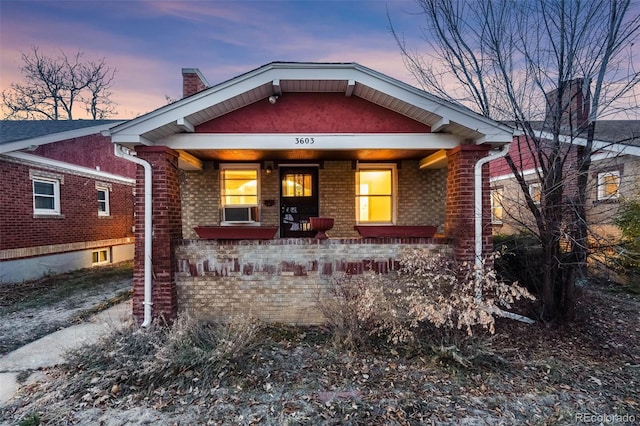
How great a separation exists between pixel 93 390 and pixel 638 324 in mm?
8407

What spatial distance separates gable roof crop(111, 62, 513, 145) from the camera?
505 centimetres

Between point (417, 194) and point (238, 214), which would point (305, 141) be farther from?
point (417, 194)

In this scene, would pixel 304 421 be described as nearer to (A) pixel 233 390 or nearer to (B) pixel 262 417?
(B) pixel 262 417

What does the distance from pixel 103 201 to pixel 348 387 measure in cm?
1308

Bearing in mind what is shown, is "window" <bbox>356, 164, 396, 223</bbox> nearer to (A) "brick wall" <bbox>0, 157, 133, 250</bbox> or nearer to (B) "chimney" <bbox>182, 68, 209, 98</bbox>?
(B) "chimney" <bbox>182, 68, 209, 98</bbox>

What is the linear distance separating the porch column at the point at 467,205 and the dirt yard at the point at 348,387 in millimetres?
1446

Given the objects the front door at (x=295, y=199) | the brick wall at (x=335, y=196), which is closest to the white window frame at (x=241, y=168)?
the brick wall at (x=335, y=196)

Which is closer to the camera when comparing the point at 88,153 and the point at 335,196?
the point at 335,196

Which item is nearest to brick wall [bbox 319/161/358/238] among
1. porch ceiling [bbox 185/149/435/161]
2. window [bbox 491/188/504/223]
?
porch ceiling [bbox 185/149/435/161]

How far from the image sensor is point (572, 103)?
5488 millimetres

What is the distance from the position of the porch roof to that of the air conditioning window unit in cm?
288

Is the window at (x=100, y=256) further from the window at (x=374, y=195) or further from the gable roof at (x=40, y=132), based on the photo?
the window at (x=374, y=195)

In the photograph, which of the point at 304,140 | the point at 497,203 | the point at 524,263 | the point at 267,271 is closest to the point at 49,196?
the point at 267,271

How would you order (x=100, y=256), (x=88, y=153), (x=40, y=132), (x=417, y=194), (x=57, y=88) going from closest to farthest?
(x=417, y=194), (x=40, y=132), (x=88, y=153), (x=100, y=256), (x=57, y=88)
